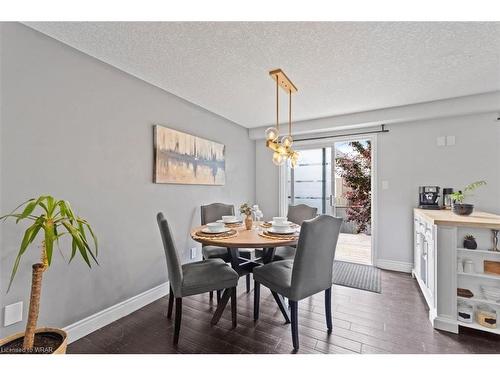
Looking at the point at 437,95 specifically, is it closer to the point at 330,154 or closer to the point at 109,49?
the point at 330,154

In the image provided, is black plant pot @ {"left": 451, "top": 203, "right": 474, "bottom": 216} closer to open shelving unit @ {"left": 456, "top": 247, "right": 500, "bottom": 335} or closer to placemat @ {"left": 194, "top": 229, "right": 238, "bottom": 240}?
open shelving unit @ {"left": 456, "top": 247, "right": 500, "bottom": 335}

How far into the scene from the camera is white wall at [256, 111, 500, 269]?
2818 millimetres

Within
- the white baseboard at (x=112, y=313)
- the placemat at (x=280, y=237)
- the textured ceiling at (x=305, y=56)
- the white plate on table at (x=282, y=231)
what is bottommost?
the white baseboard at (x=112, y=313)

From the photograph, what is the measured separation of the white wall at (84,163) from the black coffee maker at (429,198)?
315 centimetres

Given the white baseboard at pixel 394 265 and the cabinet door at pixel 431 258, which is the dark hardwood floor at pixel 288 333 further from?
the white baseboard at pixel 394 265

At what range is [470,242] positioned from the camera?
1876mm

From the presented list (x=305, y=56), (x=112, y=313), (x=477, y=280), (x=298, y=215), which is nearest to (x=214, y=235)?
(x=112, y=313)

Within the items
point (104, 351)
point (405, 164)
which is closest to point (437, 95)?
point (405, 164)

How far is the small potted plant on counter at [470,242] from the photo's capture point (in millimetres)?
1868

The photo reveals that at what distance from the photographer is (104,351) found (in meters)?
1.64

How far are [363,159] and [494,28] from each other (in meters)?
4.44

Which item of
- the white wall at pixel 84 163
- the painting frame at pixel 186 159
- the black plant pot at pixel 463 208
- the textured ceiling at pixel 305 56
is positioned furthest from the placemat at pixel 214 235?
the black plant pot at pixel 463 208

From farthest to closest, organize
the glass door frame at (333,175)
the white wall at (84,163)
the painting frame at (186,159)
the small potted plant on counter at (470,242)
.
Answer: the glass door frame at (333,175)
the painting frame at (186,159)
the small potted plant on counter at (470,242)
the white wall at (84,163)

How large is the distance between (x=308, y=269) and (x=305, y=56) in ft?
5.63
